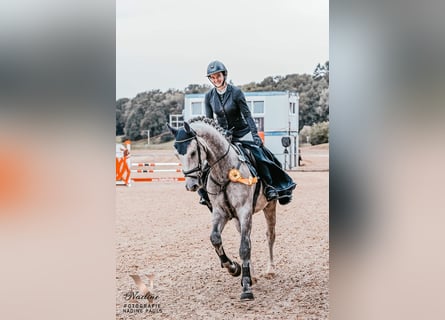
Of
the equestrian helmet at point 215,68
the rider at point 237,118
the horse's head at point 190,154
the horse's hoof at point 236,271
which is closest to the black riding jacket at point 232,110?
the rider at point 237,118

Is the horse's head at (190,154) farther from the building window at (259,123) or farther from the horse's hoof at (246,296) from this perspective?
the horse's hoof at (246,296)

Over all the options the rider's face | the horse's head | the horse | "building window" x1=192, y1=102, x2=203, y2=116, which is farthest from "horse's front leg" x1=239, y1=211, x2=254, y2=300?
the rider's face

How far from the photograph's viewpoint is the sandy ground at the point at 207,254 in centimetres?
321

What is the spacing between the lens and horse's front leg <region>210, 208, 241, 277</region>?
10.5ft

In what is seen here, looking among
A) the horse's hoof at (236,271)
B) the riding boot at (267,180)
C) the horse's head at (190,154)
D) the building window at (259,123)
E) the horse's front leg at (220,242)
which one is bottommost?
the horse's hoof at (236,271)

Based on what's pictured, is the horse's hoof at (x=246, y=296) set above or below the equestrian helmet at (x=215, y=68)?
below

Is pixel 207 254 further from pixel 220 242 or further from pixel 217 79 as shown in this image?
pixel 217 79

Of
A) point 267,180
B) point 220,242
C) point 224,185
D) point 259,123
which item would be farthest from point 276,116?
point 220,242

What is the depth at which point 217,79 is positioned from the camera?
320 centimetres
